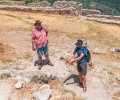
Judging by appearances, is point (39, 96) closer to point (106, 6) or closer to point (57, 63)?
point (57, 63)

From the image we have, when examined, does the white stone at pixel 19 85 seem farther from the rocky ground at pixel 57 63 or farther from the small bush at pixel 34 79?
the small bush at pixel 34 79

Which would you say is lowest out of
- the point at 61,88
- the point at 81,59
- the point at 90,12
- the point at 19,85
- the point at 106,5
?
the point at 106,5

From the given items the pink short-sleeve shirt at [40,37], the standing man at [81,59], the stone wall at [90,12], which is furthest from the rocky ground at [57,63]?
the stone wall at [90,12]

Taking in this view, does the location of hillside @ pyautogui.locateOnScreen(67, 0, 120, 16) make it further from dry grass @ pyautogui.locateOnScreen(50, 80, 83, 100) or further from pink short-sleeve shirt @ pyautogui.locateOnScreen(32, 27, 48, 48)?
dry grass @ pyautogui.locateOnScreen(50, 80, 83, 100)

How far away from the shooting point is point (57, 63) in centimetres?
1617

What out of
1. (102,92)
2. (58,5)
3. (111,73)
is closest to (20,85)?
(102,92)

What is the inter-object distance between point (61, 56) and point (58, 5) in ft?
49.8

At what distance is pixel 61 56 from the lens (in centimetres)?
1686

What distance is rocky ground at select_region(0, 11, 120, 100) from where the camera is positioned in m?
13.6

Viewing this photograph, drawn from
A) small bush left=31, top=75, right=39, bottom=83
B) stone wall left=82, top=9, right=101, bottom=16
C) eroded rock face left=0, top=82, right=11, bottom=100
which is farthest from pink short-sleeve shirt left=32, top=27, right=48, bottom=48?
stone wall left=82, top=9, right=101, bottom=16

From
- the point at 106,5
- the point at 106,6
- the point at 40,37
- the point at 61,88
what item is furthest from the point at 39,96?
the point at 106,5

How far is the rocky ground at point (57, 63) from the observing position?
13.6m

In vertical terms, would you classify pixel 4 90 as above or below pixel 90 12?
above

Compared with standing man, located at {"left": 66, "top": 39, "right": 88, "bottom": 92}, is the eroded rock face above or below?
below
